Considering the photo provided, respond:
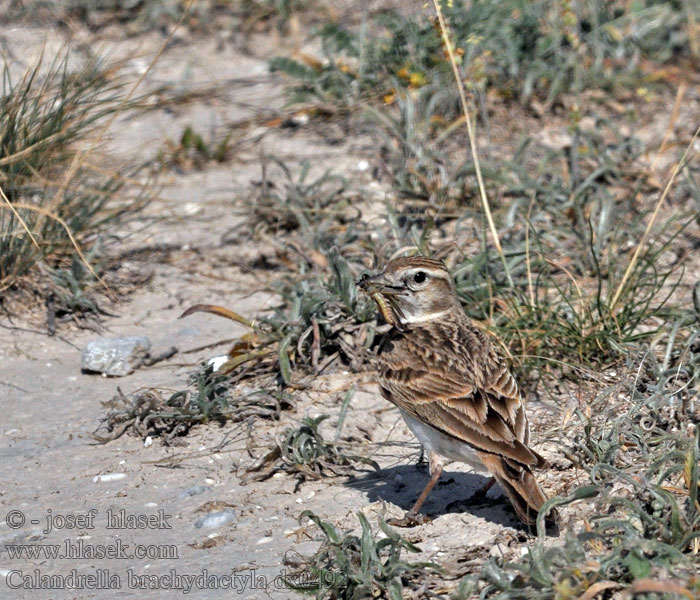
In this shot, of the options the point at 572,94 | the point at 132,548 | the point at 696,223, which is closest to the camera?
the point at 132,548

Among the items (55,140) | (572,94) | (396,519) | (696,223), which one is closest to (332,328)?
(396,519)

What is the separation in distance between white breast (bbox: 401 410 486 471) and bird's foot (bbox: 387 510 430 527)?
28 centimetres

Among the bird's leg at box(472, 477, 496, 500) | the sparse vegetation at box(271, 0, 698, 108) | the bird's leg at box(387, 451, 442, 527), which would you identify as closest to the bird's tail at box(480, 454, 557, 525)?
the bird's leg at box(387, 451, 442, 527)

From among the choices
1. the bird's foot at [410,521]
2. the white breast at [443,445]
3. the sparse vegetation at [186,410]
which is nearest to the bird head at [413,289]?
the white breast at [443,445]

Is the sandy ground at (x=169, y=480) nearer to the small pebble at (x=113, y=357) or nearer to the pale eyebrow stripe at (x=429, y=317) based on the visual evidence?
the small pebble at (x=113, y=357)

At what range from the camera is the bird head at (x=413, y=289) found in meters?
4.66

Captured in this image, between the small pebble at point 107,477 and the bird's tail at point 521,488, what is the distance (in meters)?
1.90

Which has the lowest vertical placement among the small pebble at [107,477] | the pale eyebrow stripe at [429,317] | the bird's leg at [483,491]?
the small pebble at [107,477]

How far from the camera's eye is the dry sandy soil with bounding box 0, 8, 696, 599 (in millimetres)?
4027

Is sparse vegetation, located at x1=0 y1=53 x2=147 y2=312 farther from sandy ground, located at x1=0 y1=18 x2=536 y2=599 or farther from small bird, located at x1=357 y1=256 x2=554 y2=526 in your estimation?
small bird, located at x1=357 y1=256 x2=554 y2=526

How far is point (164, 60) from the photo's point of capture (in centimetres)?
920

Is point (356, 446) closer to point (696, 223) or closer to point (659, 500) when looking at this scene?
point (659, 500)

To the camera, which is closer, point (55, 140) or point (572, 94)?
point (55, 140)

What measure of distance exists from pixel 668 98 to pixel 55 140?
5048 millimetres
